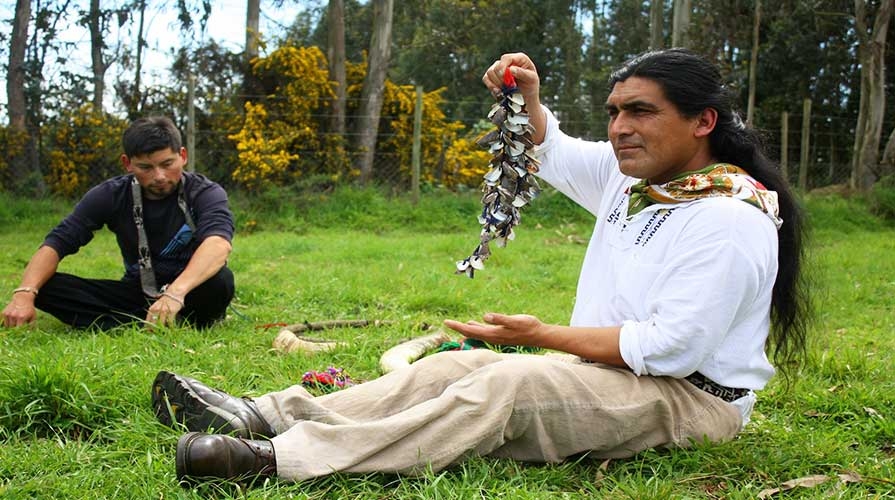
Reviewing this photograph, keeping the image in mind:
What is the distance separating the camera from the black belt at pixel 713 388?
280cm

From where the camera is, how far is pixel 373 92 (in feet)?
44.4

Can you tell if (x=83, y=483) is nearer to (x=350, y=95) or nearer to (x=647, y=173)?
(x=647, y=173)

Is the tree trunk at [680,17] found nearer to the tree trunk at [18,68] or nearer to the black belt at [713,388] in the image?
the tree trunk at [18,68]

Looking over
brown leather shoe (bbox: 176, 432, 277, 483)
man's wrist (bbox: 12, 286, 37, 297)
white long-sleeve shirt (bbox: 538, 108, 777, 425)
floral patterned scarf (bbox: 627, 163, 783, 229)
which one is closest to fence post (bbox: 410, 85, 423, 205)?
man's wrist (bbox: 12, 286, 37, 297)

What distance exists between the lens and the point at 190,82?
36.7 feet

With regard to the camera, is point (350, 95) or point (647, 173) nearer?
point (647, 173)

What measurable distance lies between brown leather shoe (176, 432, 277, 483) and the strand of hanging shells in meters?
0.97

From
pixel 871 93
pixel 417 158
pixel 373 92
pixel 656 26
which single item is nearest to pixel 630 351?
pixel 417 158

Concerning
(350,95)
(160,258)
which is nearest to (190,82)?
(350,95)

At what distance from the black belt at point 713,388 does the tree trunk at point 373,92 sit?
1042 cm

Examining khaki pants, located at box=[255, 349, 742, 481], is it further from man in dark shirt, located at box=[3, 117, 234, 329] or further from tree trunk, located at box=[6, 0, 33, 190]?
tree trunk, located at box=[6, 0, 33, 190]

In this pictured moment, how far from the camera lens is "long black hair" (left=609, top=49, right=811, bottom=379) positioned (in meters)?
2.71

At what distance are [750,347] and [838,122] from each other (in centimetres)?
1822

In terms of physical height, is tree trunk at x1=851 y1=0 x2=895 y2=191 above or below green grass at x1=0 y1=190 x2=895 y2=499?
above
